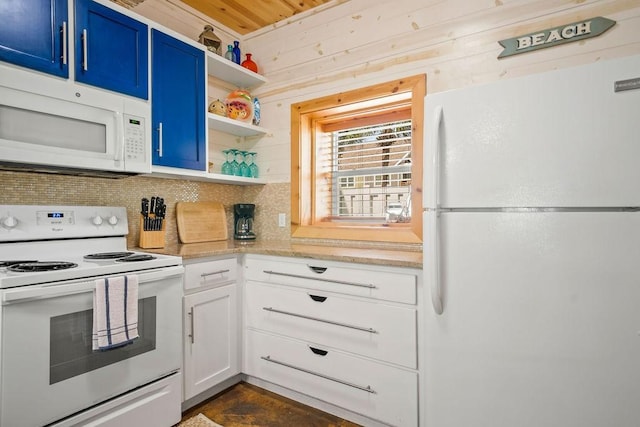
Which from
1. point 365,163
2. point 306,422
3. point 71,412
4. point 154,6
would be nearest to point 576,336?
point 306,422

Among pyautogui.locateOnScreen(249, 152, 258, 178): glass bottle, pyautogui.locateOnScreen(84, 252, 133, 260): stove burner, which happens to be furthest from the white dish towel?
pyautogui.locateOnScreen(249, 152, 258, 178): glass bottle

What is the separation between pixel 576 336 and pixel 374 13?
7.05ft

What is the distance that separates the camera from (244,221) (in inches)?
109

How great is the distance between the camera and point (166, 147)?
206 cm

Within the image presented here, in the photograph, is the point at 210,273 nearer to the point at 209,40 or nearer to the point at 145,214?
the point at 145,214

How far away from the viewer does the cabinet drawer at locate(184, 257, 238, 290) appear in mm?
1935

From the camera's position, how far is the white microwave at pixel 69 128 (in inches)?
57.4

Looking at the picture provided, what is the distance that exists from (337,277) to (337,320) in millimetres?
229

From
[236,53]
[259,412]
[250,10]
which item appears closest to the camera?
[259,412]

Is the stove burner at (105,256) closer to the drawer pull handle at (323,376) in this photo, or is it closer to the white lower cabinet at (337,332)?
the white lower cabinet at (337,332)

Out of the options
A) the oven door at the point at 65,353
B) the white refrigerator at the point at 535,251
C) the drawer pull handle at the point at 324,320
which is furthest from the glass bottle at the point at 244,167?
the white refrigerator at the point at 535,251

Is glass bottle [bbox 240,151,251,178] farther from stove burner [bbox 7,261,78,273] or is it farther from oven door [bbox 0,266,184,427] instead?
stove burner [bbox 7,261,78,273]

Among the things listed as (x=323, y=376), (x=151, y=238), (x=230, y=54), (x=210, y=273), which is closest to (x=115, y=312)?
(x=210, y=273)

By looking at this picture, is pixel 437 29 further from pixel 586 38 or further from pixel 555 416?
pixel 555 416
